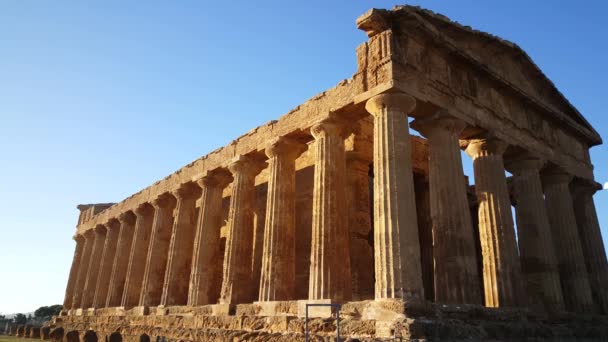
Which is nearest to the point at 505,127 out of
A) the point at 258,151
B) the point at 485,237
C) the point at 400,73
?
the point at 485,237

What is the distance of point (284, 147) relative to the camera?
15.2 meters

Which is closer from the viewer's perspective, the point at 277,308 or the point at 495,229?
the point at 277,308

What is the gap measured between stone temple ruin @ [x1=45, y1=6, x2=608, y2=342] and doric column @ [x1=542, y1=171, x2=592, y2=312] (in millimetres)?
47

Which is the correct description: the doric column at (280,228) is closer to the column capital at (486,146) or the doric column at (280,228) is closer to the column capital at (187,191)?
the column capital at (486,146)

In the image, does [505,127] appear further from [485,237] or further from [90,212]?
[90,212]

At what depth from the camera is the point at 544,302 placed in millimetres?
14305

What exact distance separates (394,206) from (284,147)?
5647 mm

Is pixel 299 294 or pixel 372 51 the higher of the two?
pixel 372 51

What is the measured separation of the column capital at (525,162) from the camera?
612 inches

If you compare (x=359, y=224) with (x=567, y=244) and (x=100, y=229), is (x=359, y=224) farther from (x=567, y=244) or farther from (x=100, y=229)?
(x=100, y=229)

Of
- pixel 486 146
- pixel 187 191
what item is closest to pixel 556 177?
pixel 486 146

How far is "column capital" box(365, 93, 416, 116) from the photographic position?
38.1 ft

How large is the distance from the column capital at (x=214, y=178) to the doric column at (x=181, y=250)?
1.39 metres

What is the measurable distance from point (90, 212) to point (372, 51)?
26266 mm
